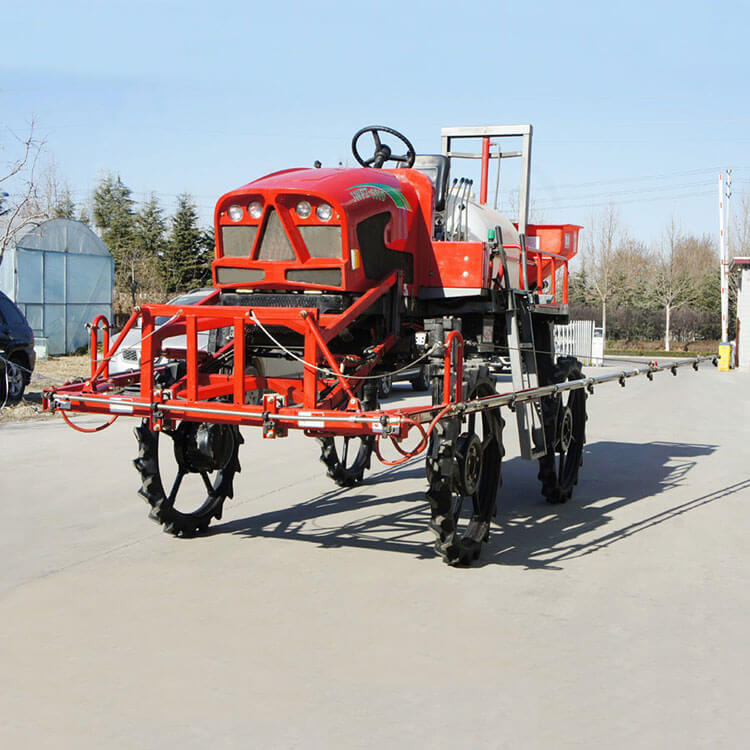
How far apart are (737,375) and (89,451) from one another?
2563cm

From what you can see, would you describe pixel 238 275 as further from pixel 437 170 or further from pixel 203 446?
pixel 437 170

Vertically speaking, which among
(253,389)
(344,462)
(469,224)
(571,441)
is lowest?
(344,462)

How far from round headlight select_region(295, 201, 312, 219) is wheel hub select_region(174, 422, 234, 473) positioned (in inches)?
66.0

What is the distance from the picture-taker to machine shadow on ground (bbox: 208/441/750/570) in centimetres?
717

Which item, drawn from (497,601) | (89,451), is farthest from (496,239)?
(89,451)

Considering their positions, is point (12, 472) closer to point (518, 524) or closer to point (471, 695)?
point (518, 524)

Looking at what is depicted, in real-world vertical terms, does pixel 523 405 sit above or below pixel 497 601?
above

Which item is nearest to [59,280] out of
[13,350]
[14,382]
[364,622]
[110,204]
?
[13,350]

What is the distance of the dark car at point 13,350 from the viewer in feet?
49.1

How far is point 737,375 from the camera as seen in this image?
3186 cm

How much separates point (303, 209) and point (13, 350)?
34.5ft

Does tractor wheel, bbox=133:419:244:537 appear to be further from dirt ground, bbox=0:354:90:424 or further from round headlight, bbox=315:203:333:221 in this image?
round headlight, bbox=315:203:333:221

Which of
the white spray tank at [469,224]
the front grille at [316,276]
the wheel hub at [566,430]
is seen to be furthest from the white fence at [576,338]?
the front grille at [316,276]

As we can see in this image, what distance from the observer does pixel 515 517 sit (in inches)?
326
